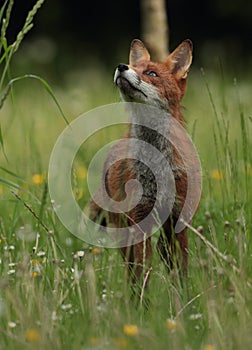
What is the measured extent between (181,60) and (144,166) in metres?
0.65

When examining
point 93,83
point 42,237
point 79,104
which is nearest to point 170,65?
point 42,237

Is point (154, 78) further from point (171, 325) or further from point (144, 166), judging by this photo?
point (171, 325)

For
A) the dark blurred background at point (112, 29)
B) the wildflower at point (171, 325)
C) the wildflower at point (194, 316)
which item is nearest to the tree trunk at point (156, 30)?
the wildflower at point (194, 316)

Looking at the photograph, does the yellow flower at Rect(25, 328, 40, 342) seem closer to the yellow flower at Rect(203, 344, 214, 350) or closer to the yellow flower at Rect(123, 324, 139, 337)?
the yellow flower at Rect(123, 324, 139, 337)

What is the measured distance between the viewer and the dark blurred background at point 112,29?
528 inches

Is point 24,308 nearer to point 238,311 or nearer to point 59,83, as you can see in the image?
point 238,311

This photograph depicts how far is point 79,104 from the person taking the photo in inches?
359

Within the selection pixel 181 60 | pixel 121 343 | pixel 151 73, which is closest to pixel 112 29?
pixel 181 60

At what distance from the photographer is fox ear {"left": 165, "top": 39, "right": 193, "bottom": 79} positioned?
4195 mm

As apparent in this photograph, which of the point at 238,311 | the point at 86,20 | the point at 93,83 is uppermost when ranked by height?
the point at 86,20

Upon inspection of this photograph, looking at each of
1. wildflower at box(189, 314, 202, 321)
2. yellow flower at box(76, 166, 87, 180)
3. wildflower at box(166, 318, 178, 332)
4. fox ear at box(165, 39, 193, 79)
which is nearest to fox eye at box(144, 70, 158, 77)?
fox ear at box(165, 39, 193, 79)

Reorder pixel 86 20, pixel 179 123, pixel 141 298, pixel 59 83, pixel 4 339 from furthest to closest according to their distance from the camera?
pixel 86 20 → pixel 59 83 → pixel 179 123 → pixel 141 298 → pixel 4 339

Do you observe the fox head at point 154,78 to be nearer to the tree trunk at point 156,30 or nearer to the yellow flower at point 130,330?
the yellow flower at point 130,330

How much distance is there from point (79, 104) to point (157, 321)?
6.39 metres
